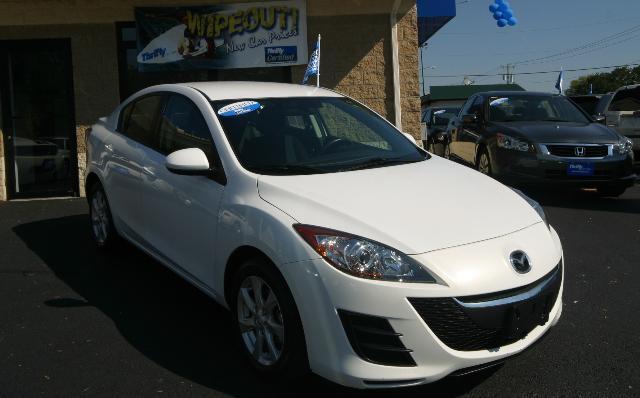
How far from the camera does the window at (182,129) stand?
3.88 m

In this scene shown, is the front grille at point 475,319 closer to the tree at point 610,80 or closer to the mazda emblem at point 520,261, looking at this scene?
the mazda emblem at point 520,261

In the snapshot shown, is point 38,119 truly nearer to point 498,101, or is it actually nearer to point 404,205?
point 498,101

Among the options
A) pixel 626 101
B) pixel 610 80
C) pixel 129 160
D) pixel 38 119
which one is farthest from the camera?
pixel 610 80

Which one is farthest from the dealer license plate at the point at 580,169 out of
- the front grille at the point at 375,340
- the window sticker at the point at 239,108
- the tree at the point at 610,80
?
the tree at the point at 610,80

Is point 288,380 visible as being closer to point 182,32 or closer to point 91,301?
point 91,301

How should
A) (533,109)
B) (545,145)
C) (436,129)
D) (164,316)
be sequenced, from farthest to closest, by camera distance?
(436,129), (533,109), (545,145), (164,316)

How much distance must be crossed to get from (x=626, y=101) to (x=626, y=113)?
2.07ft

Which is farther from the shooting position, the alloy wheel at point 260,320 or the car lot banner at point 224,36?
the car lot banner at point 224,36

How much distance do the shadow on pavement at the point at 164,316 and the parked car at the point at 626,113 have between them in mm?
9001

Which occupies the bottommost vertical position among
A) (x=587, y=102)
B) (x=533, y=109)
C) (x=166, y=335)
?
(x=166, y=335)

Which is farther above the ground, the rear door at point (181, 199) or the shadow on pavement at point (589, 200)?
the rear door at point (181, 199)

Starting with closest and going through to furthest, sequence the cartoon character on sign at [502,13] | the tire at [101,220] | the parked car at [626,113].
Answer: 1. the tire at [101,220]
2. the parked car at [626,113]
3. the cartoon character on sign at [502,13]

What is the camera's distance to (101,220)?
5562 mm

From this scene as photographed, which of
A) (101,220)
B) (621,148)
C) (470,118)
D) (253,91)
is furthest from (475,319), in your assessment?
(470,118)
